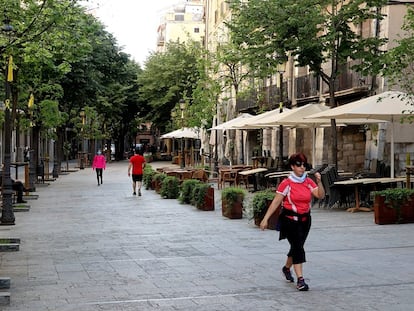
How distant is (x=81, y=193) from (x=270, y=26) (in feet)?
32.5

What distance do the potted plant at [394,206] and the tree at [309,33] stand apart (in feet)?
17.4

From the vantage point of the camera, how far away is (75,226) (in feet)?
50.3

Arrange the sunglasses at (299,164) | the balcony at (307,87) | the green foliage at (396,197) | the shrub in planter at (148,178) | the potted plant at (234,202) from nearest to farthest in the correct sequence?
1. the sunglasses at (299,164)
2. the green foliage at (396,197)
3. the potted plant at (234,202)
4. the shrub in planter at (148,178)
5. the balcony at (307,87)

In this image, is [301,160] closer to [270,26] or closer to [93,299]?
[93,299]

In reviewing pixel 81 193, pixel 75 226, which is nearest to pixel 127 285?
pixel 75 226

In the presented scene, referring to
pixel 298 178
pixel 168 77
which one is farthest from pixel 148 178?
pixel 168 77

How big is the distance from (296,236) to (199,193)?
10.2 meters

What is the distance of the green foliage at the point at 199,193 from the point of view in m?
18.3

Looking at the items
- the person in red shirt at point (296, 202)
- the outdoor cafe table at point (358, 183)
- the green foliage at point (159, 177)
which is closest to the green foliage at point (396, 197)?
the outdoor cafe table at point (358, 183)

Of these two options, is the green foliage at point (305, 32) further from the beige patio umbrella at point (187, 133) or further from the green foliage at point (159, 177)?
the beige patio umbrella at point (187, 133)

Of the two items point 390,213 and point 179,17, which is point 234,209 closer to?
point 390,213

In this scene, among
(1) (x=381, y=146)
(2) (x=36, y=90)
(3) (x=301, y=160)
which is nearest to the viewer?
(3) (x=301, y=160)

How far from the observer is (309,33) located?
19828 mm

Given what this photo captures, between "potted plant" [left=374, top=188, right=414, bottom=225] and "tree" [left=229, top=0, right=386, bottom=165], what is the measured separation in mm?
5317
